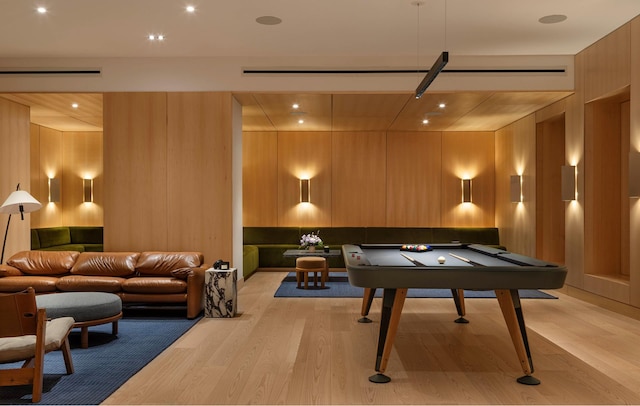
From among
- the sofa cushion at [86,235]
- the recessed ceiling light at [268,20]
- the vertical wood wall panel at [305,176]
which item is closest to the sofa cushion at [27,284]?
the recessed ceiling light at [268,20]

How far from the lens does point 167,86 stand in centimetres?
770

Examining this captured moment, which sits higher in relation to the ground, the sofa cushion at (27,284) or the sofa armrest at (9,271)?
the sofa armrest at (9,271)

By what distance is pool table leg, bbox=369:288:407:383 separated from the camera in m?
4.08

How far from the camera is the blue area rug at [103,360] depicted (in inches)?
145

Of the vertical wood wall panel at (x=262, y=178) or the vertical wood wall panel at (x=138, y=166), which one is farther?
the vertical wood wall panel at (x=262, y=178)

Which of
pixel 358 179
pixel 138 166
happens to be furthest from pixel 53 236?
pixel 358 179

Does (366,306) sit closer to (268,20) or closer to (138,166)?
(268,20)

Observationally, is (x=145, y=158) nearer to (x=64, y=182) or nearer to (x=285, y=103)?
(x=285, y=103)

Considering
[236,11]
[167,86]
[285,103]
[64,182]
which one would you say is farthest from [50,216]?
[236,11]

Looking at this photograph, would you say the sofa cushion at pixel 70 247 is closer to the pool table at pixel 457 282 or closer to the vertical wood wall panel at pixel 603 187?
the pool table at pixel 457 282

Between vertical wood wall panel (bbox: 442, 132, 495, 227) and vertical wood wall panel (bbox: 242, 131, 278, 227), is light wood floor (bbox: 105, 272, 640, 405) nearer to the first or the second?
vertical wood wall panel (bbox: 442, 132, 495, 227)

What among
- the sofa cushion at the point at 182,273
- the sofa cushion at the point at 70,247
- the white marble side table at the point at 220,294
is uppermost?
the sofa cushion at the point at 182,273

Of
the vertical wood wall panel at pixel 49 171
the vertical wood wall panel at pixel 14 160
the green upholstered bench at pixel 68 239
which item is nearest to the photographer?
the vertical wood wall panel at pixel 14 160

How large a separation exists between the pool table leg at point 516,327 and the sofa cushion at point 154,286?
3774 millimetres
